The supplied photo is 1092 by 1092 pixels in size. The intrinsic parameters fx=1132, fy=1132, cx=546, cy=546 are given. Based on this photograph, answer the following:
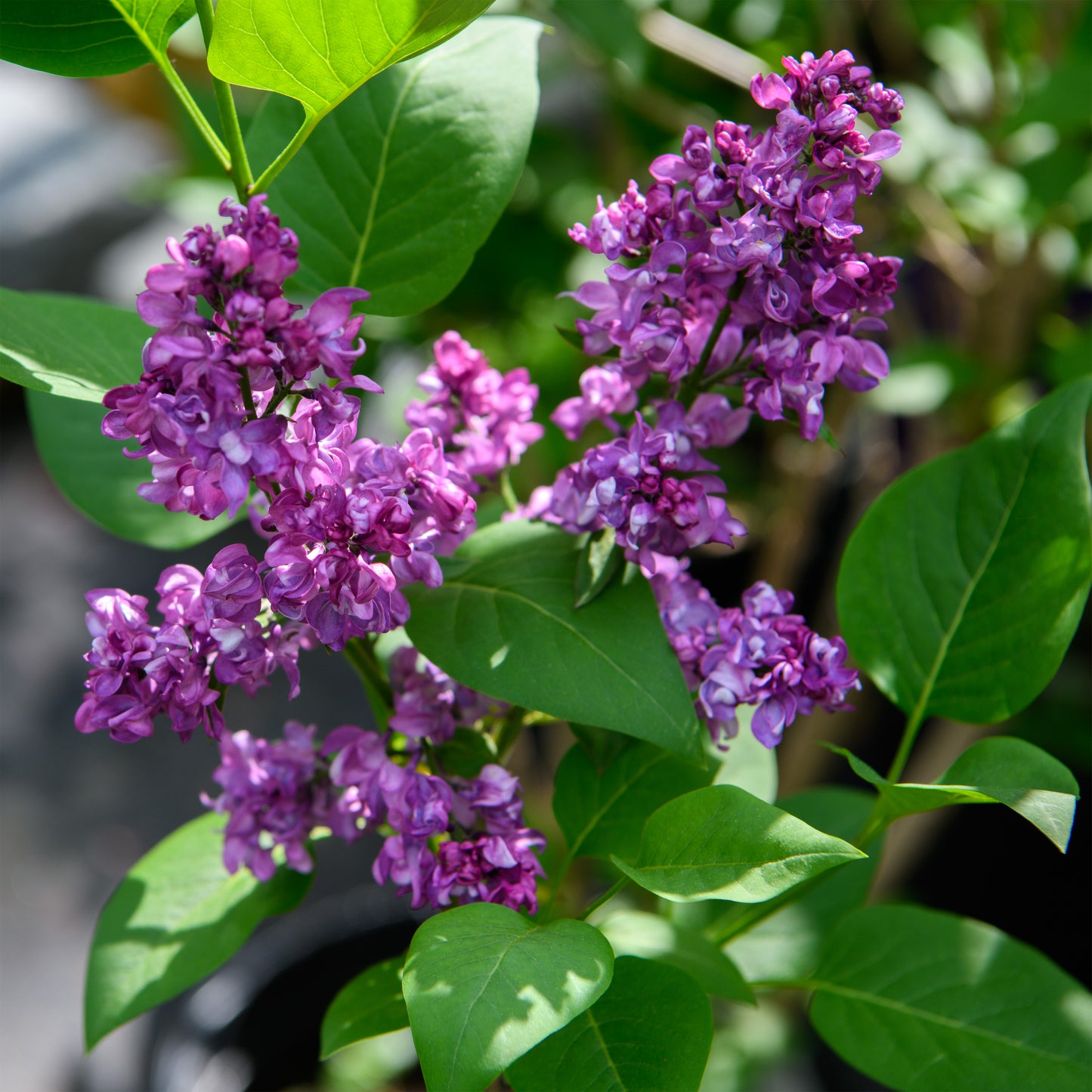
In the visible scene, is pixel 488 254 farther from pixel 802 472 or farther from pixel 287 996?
pixel 287 996

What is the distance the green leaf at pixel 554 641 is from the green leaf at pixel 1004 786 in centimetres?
7

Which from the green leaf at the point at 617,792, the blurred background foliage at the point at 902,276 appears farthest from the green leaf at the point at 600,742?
the blurred background foliage at the point at 902,276

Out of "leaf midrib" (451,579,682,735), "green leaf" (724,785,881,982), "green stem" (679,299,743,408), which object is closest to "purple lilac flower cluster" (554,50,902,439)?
"green stem" (679,299,743,408)

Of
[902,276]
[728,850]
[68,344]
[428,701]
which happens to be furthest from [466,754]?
[902,276]

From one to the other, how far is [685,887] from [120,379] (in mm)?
298

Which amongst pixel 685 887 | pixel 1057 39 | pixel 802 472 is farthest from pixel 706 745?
pixel 1057 39

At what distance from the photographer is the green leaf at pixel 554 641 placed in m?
0.42

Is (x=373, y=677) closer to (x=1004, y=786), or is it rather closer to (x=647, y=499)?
(x=647, y=499)

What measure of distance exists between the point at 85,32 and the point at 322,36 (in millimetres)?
116

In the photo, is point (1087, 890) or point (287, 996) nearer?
point (287, 996)

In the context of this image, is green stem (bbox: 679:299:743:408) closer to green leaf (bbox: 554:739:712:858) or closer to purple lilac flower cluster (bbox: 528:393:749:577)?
purple lilac flower cluster (bbox: 528:393:749:577)

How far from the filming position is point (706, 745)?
20.1 inches

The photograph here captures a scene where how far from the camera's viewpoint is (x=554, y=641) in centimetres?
45

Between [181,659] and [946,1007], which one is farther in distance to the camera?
[946,1007]
